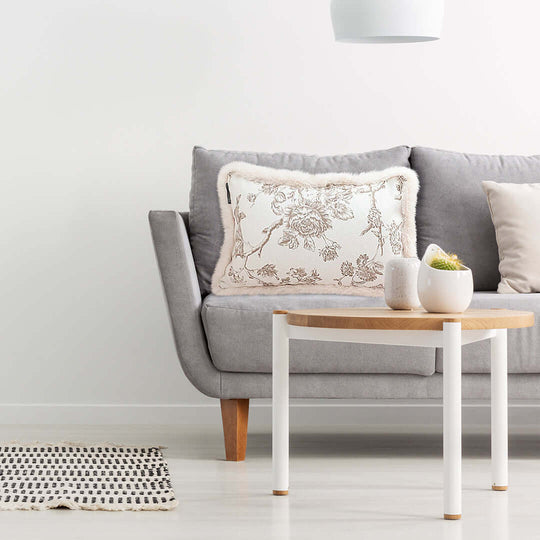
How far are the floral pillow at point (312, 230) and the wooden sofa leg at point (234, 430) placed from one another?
38 cm

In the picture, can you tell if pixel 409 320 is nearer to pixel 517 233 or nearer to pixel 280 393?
pixel 280 393

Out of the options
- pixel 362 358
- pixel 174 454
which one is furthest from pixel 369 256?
pixel 174 454

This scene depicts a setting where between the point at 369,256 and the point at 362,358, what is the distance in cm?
39

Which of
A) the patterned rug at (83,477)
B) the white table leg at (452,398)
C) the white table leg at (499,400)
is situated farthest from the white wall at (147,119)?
the white table leg at (452,398)

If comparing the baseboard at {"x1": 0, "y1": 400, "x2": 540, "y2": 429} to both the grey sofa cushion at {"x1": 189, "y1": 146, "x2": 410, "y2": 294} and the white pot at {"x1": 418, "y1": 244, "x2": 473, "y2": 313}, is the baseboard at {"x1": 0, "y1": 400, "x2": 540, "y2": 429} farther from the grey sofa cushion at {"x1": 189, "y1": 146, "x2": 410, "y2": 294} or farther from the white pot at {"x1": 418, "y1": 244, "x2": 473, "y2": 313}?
the white pot at {"x1": 418, "y1": 244, "x2": 473, "y2": 313}

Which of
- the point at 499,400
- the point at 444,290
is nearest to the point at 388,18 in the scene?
the point at 444,290

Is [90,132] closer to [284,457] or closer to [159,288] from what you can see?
[159,288]

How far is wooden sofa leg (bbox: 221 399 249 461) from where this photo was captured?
115 inches

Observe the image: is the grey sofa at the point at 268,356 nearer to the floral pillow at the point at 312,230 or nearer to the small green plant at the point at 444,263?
the floral pillow at the point at 312,230

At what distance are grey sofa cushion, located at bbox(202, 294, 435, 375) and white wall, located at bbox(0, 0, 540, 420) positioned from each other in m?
0.93

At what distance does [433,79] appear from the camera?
3.87 metres

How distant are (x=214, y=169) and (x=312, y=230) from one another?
47cm

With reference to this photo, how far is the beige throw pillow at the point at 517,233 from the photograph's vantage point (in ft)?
10.4

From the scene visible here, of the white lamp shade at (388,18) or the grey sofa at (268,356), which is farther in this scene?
the white lamp shade at (388,18)
